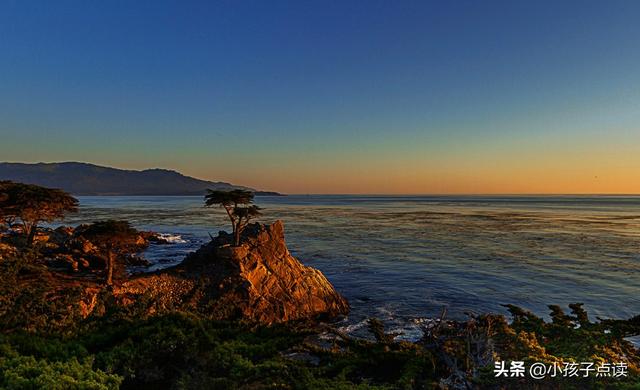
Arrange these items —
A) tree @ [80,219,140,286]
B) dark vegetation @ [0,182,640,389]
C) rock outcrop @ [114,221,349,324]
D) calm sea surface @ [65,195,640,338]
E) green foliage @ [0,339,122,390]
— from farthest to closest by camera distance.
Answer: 1. calm sea surface @ [65,195,640,338]
2. rock outcrop @ [114,221,349,324]
3. tree @ [80,219,140,286]
4. dark vegetation @ [0,182,640,389]
5. green foliage @ [0,339,122,390]

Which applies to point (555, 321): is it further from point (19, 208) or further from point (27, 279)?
point (19, 208)

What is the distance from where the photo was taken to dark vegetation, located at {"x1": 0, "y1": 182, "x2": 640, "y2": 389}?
364 inches

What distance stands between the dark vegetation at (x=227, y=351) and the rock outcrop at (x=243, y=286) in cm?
233

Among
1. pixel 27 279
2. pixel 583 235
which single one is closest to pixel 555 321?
pixel 27 279

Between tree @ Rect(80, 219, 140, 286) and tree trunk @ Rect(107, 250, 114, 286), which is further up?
tree @ Rect(80, 219, 140, 286)

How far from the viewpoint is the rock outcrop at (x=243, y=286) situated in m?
18.4

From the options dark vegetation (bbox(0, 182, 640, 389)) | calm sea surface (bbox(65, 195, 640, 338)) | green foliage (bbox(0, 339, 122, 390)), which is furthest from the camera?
calm sea surface (bbox(65, 195, 640, 338))

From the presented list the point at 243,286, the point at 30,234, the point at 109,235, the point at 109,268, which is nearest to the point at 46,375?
the point at 109,268

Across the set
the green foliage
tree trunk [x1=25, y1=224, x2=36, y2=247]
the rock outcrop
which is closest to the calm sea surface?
the rock outcrop

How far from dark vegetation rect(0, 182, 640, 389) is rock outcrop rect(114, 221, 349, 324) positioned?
7.65ft

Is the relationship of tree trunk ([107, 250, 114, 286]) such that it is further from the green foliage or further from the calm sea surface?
the calm sea surface

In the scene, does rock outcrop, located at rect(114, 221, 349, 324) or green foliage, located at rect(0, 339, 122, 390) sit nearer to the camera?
green foliage, located at rect(0, 339, 122, 390)

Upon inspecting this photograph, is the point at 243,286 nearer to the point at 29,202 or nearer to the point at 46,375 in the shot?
the point at 46,375

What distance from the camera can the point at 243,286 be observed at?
20.1 m
